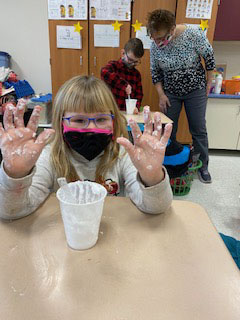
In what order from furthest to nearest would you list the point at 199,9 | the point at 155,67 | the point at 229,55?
the point at 229,55
the point at 199,9
the point at 155,67

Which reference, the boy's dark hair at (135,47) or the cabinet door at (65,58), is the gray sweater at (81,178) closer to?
the boy's dark hair at (135,47)

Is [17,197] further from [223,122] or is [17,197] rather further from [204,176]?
[223,122]

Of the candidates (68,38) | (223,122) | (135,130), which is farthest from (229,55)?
(135,130)

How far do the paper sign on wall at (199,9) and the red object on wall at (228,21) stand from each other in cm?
17

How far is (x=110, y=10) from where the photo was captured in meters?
3.11

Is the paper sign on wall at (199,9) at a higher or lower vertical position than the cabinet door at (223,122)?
higher

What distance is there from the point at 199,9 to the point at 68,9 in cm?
154

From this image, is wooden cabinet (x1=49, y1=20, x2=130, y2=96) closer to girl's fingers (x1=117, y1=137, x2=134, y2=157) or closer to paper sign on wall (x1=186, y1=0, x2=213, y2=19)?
paper sign on wall (x1=186, y1=0, x2=213, y2=19)

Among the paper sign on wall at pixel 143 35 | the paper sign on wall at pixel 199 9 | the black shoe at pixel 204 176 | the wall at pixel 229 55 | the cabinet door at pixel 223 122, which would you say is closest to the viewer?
the black shoe at pixel 204 176

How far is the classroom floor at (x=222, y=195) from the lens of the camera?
198cm

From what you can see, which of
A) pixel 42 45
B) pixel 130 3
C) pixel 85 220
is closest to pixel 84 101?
pixel 85 220

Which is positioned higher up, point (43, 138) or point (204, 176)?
point (43, 138)

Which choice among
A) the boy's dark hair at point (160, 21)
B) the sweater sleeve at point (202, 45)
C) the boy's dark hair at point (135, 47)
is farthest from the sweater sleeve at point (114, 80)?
the sweater sleeve at point (202, 45)

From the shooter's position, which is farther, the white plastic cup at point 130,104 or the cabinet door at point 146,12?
the cabinet door at point 146,12
